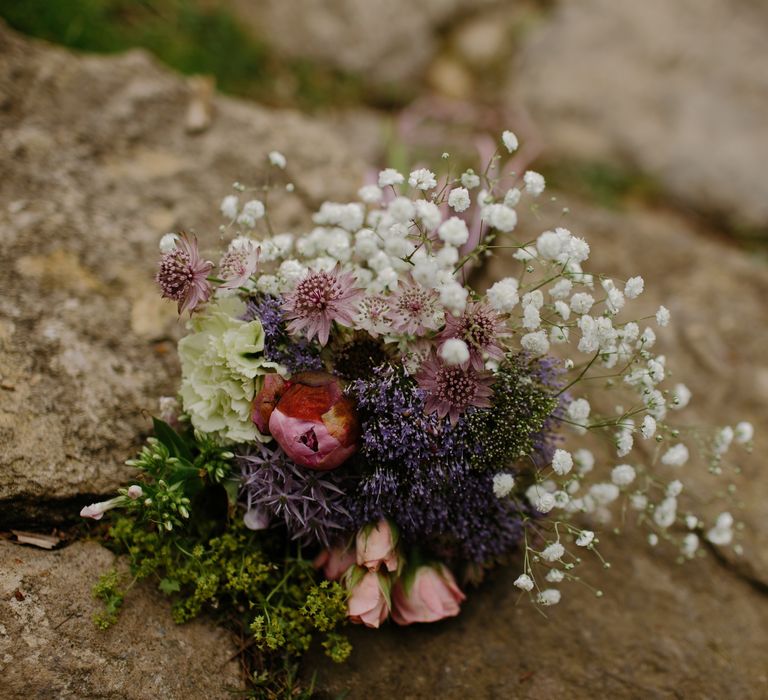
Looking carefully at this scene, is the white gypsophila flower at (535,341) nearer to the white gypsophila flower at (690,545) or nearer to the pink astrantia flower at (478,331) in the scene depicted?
the pink astrantia flower at (478,331)

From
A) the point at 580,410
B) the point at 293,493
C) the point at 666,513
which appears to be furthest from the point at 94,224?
the point at 666,513

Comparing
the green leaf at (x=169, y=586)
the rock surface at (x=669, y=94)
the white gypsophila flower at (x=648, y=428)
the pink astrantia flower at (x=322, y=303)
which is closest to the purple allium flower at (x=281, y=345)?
the pink astrantia flower at (x=322, y=303)

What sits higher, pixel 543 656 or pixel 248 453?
pixel 248 453

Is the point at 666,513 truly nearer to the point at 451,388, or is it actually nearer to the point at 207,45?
the point at 451,388

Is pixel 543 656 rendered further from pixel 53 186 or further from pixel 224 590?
pixel 53 186

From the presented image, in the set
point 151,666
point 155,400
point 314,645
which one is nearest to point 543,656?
point 314,645

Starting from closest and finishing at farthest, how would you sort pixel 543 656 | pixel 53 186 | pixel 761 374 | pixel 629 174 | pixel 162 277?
pixel 162 277 → pixel 543 656 → pixel 53 186 → pixel 761 374 → pixel 629 174
